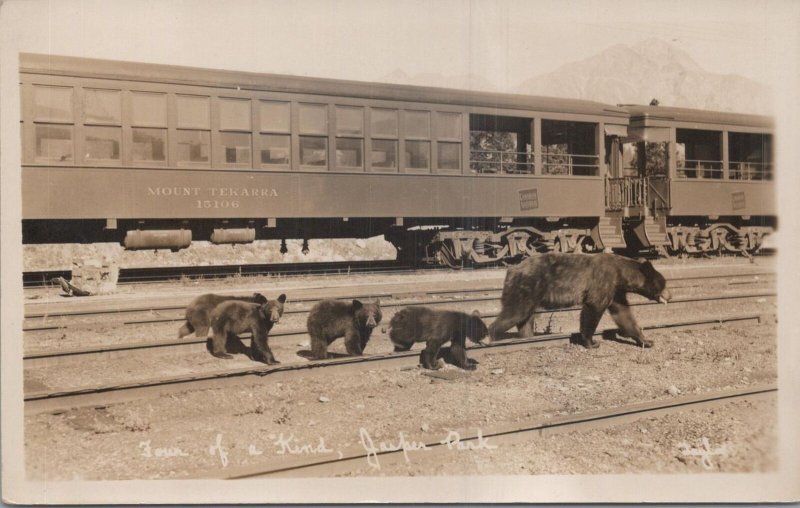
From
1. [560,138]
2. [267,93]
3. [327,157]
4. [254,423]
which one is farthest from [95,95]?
[560,138]

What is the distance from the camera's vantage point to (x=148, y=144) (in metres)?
6.22

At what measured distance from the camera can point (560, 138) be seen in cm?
850

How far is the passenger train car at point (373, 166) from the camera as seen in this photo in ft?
19.4

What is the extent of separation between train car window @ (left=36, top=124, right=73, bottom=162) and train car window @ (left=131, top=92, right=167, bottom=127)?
2.05 ft

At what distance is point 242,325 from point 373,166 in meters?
2.97

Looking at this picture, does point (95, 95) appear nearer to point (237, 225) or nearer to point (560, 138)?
point (237, 225)

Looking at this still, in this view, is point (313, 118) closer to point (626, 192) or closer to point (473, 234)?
point (473, 234)

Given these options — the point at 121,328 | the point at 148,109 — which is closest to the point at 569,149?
the point at 148,109

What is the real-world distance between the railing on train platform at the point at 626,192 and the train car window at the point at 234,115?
4886mm

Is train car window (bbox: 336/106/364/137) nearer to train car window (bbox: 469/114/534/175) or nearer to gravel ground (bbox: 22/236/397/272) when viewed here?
train car window (bbox: 469/114/534/175)

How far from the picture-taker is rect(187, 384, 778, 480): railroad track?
4.05m

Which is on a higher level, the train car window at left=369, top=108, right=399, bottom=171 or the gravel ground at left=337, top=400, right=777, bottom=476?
the train car window at left=369, top=108, right=399, bottom=171
